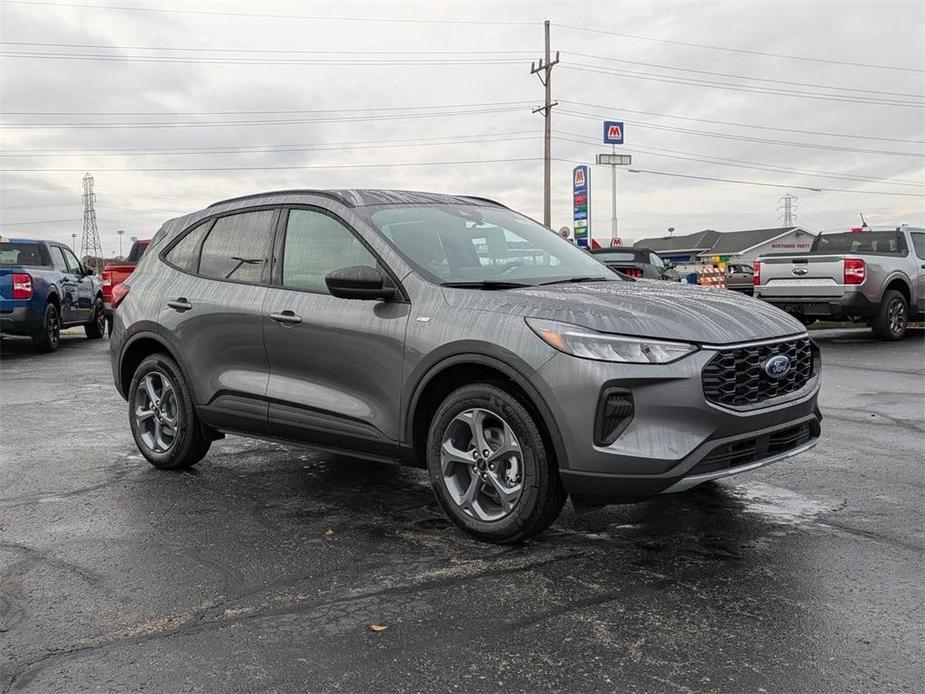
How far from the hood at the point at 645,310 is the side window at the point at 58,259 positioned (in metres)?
13.2

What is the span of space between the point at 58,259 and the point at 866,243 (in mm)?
14161

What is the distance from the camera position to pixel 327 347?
475 centimetres

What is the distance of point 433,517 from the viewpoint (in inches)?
186

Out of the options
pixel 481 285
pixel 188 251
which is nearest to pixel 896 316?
pixel 481 285

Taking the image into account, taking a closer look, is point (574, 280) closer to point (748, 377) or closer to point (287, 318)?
point (748, 377)

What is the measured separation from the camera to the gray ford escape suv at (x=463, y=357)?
3.78 metres

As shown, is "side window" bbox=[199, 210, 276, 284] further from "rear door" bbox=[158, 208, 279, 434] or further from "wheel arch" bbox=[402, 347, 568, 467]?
"wheel arch" bbox=[402, 347, 568, 467]

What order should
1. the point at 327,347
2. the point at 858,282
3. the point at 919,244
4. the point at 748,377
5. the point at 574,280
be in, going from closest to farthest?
the point at 748,377
the point at 327,347
the point at 574,280
the point at 858,282
the point at 919,244

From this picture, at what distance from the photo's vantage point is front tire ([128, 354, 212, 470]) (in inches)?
226

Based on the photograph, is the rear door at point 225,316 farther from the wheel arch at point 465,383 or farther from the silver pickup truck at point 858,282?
the silver pickup truck at point 858,282

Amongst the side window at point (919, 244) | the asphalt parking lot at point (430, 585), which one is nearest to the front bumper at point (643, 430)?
the asphalt parking lot at point (430, 585)

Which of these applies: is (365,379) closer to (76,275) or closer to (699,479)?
(699,479)

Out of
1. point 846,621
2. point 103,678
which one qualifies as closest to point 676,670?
point 846,621

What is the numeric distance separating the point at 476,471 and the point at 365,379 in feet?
2.70
